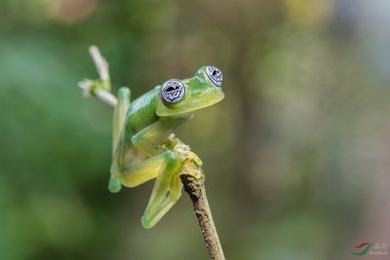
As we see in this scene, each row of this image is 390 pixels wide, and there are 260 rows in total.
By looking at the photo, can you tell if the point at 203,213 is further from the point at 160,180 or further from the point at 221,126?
the point at 221,126

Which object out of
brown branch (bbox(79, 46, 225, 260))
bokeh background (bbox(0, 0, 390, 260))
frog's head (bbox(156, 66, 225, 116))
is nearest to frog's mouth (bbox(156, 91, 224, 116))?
frog's head (bbox(156, 66, 225, 116))

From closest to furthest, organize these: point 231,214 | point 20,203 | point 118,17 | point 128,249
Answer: point 20,203 → point 118,17 → point 128,249 → point 231,214

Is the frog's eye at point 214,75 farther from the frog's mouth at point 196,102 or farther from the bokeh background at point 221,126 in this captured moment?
the bokeh background at point 221,126

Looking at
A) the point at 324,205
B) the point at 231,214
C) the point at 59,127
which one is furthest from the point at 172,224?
the point at 59,127

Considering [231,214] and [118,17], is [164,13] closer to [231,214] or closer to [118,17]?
[118,17]

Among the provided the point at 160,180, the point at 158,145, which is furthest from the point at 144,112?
the point at 160,180

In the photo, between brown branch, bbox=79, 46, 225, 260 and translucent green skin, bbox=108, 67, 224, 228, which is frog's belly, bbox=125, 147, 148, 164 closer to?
translucent green skin, bbox=108, 67, 224, 228
